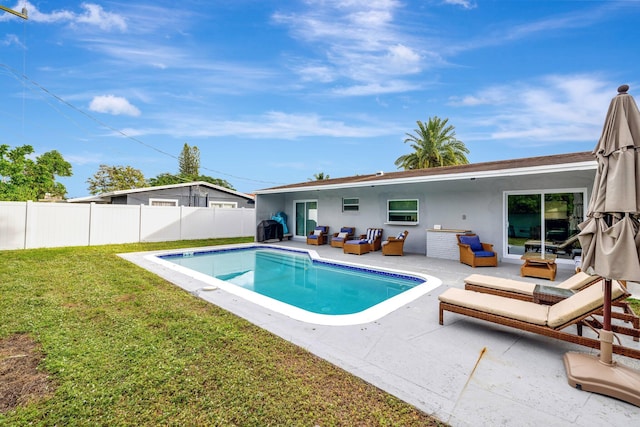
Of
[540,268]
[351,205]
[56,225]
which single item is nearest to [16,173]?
[56,225]

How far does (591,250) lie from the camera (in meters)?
2.83

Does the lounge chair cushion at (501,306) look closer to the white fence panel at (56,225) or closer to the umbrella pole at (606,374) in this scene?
the umbrella pole at (606,374)

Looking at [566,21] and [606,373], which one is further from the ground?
[566,21]

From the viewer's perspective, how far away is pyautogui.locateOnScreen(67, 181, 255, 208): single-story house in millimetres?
Answer: 18391

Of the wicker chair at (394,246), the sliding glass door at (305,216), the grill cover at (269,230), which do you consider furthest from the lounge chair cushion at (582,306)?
the grill cover at (269,230)

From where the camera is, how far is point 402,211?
11781 millimetres

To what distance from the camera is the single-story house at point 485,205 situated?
8.09 m

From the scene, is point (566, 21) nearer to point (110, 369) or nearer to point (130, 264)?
point (110, 369)

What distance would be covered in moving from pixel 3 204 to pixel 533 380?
606 inches

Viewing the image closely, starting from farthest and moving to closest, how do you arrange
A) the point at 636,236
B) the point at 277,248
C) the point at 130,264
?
the point at 277,248 → the point at 130,264 → the point at 636,236

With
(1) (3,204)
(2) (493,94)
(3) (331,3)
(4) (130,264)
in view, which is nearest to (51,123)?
(1) (3,204)

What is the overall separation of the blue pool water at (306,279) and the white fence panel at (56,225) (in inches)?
174

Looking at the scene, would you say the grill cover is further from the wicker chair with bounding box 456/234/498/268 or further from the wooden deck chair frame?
the wooden deck chair frame

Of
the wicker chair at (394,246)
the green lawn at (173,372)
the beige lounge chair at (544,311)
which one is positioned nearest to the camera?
the green lawn at (173,372)
